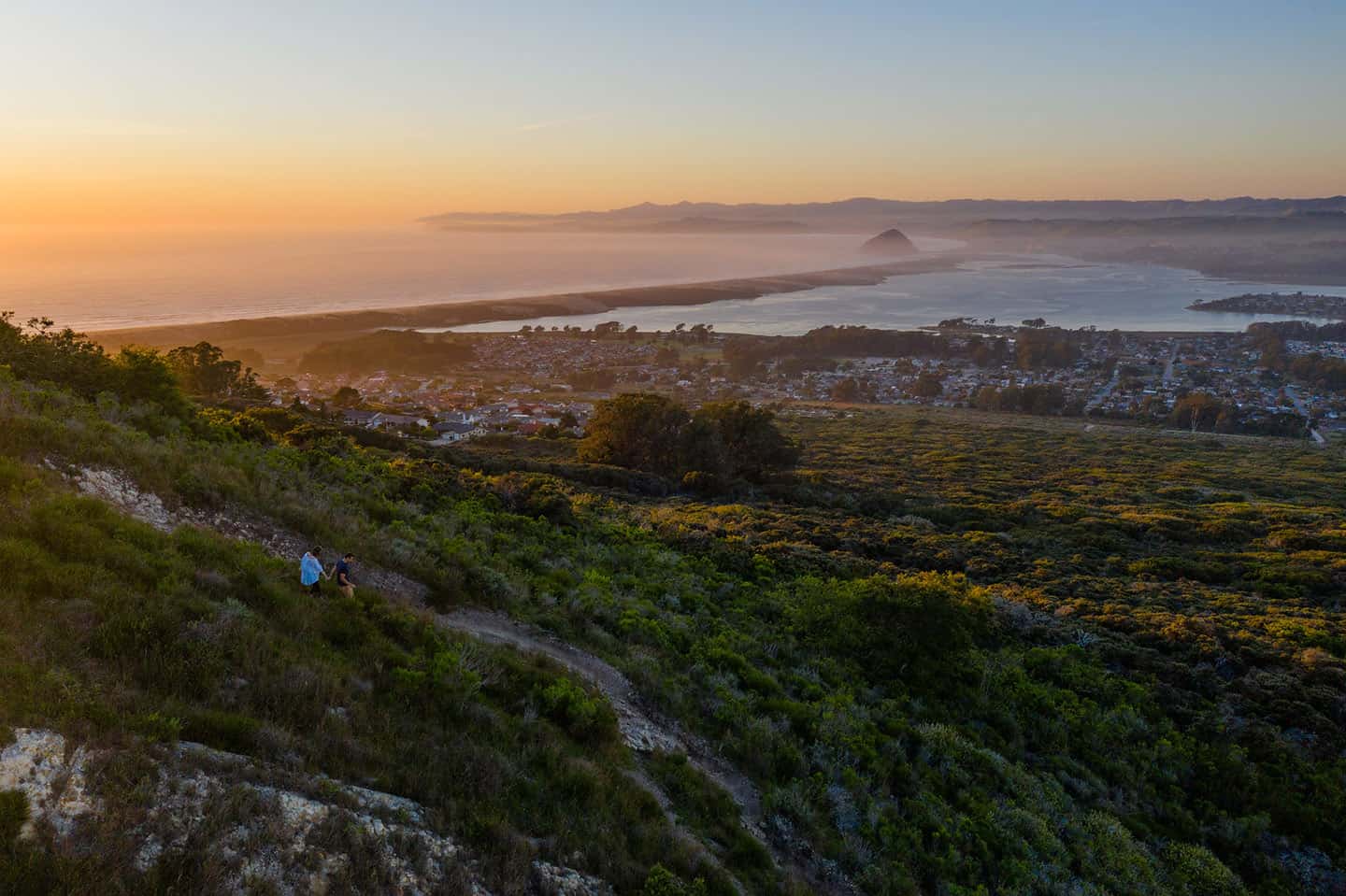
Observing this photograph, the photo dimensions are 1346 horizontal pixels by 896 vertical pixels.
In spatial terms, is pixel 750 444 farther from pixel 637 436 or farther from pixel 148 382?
pixel 148 382

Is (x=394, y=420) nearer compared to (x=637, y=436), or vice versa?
(x=637, y=436)

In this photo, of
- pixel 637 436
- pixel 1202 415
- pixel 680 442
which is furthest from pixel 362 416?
pixel 1202 415

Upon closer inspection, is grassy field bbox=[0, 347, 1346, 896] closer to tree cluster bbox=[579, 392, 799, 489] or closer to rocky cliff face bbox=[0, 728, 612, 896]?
rocky cliff face bbox=[0, 728, 612, 896]

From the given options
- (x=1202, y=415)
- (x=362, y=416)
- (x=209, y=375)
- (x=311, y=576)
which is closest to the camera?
(x=311, y=576)

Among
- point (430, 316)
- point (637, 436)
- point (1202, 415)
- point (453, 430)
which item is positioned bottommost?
point (1202, 415)

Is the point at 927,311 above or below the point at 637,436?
above

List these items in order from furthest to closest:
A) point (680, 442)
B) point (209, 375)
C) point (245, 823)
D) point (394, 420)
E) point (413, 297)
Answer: point (413, 297) → point (394, 420) → point (209, 375) → point (680, 442) → point (245, 823)

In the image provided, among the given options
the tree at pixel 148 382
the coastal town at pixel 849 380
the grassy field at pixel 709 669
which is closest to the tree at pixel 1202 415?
the coastal town at pixel 849 380
